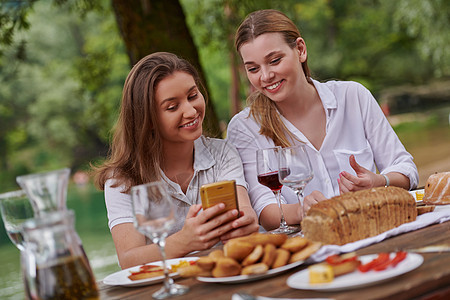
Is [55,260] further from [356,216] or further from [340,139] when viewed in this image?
[340,139]

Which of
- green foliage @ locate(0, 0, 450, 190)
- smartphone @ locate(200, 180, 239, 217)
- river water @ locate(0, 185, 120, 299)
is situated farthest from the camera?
green foliage @ locate(0, 0, 450, 190)

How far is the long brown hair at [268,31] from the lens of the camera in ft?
9.41

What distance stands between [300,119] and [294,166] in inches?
42.6

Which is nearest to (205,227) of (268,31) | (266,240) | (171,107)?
(266,240)

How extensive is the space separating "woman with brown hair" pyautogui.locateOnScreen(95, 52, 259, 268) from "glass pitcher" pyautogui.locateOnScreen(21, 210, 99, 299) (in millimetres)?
834

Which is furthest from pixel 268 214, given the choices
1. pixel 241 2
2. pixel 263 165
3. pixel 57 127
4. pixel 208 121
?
pixel 57 127

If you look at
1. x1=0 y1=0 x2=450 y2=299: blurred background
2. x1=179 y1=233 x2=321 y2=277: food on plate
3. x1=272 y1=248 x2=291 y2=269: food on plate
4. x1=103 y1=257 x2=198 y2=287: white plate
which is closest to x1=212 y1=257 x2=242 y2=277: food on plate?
x1=179 y1=233 x2=321 y2=277: food on plate

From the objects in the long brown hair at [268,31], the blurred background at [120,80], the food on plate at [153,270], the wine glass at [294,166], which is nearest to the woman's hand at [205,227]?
the food on plate at [153,270]

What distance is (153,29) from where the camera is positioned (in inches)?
192

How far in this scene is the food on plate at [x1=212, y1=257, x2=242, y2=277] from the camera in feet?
5.17

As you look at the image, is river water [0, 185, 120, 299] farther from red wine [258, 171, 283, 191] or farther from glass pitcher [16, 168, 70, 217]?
glass pitcher [16, 168, 70, 217]

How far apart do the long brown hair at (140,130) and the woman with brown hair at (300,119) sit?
1.36 feet

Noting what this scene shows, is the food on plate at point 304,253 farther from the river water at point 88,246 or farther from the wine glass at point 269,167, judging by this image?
the river water at point 88,246

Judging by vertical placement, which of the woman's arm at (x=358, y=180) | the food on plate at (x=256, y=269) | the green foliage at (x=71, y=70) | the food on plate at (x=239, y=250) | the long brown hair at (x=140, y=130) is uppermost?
the green foliage at (x=71, y=70)
